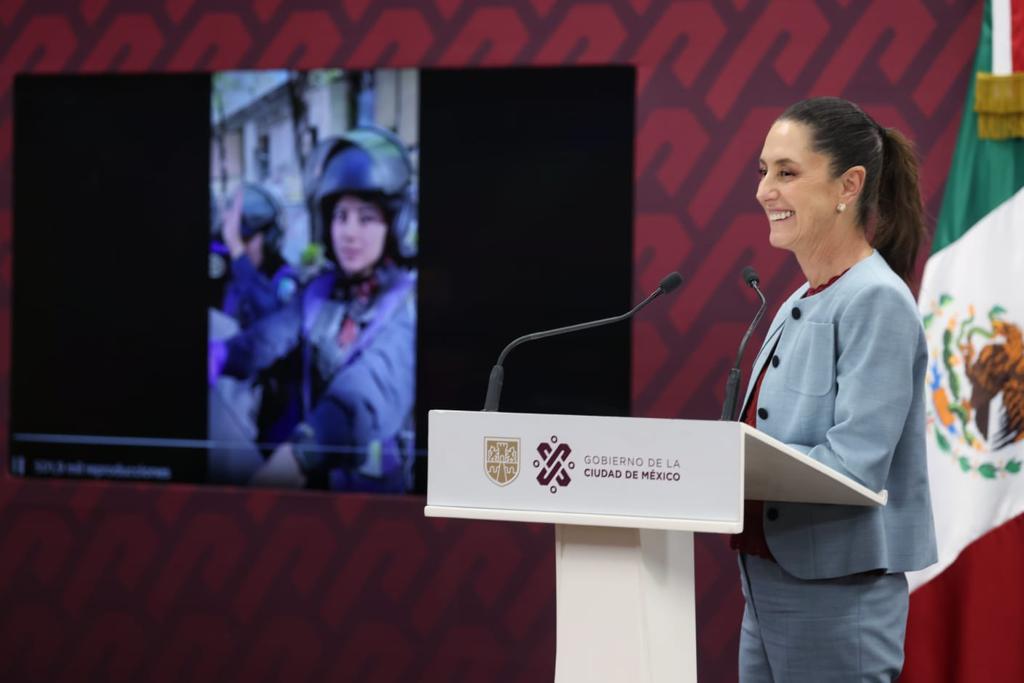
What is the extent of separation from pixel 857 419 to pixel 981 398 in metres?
1.35

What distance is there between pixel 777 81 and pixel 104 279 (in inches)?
84.5

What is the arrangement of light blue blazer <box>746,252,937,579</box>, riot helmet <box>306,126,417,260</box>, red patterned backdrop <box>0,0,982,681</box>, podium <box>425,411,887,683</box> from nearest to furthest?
1. podium <box>425,411,887,683</box>
2. light blue blazer <box>746,252,937,579</box>
3. red patterned backdrop <box>0,0,982,681</box>
4. riot helmet <box>306,126,417,260</box>

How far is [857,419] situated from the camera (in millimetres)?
1634

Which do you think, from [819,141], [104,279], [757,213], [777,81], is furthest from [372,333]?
[819,141]

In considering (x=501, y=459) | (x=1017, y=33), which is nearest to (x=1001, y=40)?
(x=1017, y=33)

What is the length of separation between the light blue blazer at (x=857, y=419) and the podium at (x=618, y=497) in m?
0.07

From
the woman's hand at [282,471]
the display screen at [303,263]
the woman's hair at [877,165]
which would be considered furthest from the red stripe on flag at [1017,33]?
the woman's hand at [282,471]

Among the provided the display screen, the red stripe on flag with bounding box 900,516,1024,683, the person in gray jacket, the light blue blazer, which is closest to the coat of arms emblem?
the red stripe on flag with bounding box 900,516,1024,683

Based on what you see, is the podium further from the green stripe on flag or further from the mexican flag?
the green stripe on flag

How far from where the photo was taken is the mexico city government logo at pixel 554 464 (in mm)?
1515

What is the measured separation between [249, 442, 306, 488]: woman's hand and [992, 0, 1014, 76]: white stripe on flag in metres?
2.23

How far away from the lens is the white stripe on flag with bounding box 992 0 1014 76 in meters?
2.82

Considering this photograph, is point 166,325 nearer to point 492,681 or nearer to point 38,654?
point 38,654

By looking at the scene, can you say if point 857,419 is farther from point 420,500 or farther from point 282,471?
point 282,471
